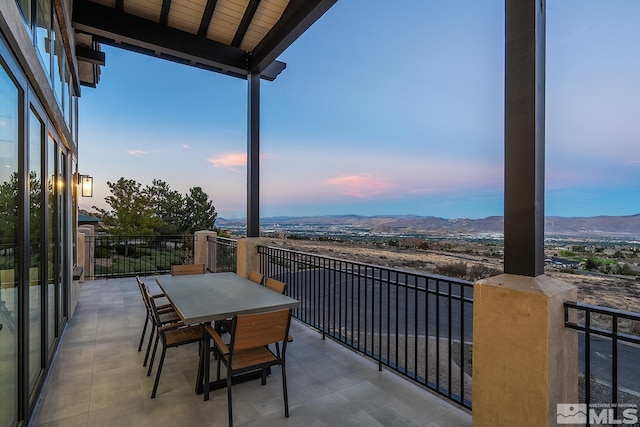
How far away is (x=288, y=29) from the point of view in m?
3.77

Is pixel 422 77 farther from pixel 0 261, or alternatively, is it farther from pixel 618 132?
pixel 0 261

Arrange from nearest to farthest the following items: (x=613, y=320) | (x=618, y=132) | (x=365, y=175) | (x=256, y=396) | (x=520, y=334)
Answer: (x=613, y=320)
(x=520, y=334)
(x=256, y=396)
(x=618, y=132)
(x=365, y=175)

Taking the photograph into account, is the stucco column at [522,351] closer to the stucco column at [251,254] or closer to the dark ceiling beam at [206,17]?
the stucco column at [251,254]

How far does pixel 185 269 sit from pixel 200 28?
10.9 ft

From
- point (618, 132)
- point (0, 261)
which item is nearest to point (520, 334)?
point (0, 261)

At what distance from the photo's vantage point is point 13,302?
1.68m

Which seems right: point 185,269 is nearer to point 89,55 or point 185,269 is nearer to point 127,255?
point 89,55

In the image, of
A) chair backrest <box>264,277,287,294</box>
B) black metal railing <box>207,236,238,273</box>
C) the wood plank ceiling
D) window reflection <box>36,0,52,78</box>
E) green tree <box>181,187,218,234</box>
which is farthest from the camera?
green tree <box>181,187,218,234</box>

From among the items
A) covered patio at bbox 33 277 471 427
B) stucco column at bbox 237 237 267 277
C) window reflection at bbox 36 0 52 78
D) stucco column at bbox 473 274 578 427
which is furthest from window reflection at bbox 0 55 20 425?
stucco column at bbox 237 237 267 277

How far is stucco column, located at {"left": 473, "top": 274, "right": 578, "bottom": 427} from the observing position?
1.52m

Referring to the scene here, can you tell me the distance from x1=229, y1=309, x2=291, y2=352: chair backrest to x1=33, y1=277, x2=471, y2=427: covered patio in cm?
54

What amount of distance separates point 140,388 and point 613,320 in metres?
3.18
